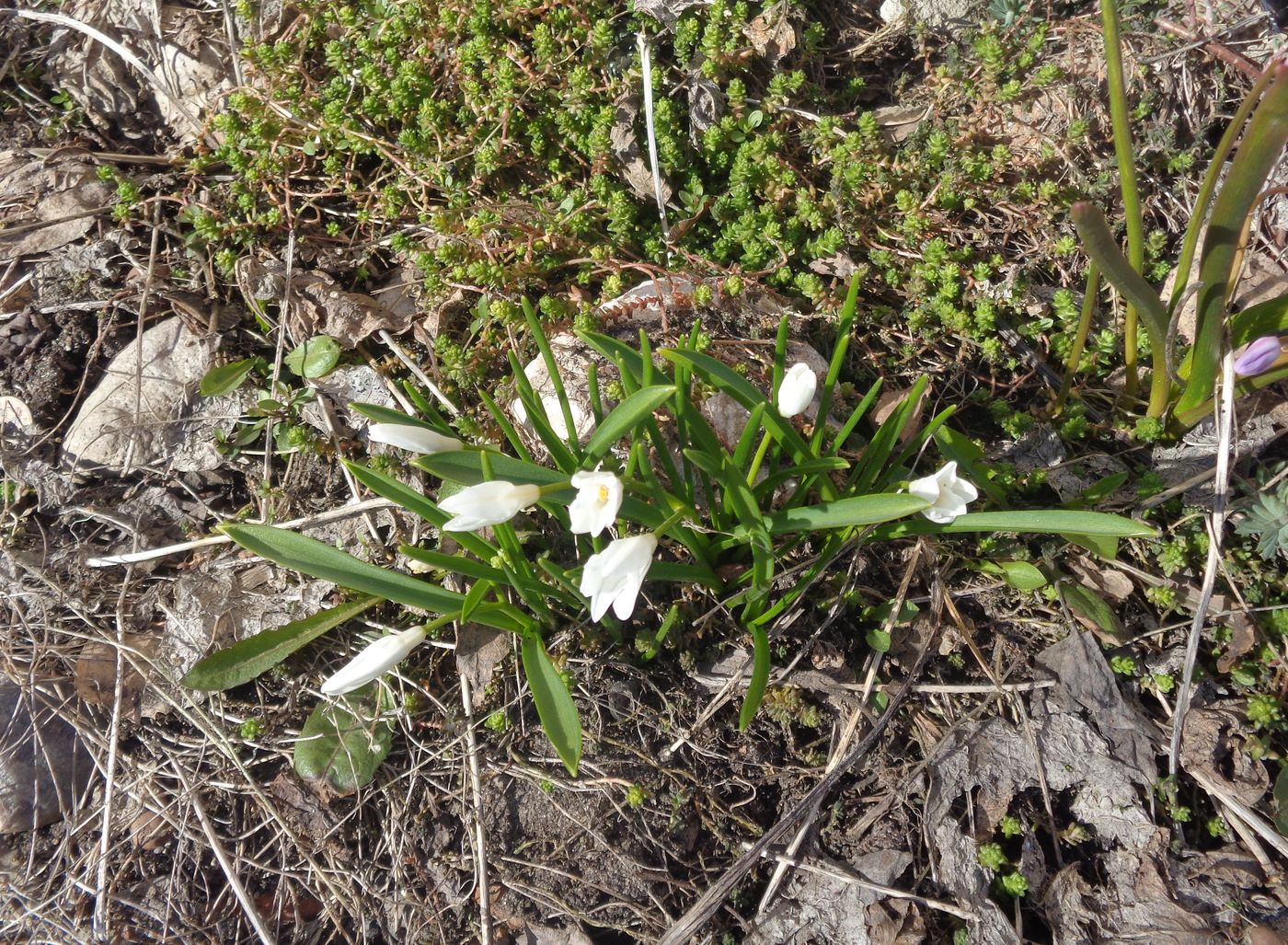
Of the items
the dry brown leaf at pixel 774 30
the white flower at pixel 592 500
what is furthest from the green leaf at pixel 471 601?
the dry brown leaf at pixel 774 30

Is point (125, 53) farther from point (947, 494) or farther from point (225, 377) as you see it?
point (947, 494)

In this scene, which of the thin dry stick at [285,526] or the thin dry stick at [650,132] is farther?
the thin dry stick at [650,132]

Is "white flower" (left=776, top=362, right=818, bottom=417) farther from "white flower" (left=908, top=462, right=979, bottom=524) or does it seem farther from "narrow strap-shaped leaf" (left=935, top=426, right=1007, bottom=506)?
"narrow strap-shaped leaf" (left=935, top=426, right=1007, bottom=506)

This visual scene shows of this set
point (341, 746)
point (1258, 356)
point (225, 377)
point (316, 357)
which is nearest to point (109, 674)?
point (341, 746)

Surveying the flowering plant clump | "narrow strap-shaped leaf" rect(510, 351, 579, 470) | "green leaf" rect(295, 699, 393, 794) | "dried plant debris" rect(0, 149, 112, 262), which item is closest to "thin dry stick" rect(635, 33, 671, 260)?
the flowering plant clump

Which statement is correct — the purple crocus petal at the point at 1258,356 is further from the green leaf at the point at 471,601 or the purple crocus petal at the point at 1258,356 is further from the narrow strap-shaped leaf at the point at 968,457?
the green leaf at the point at 471,601

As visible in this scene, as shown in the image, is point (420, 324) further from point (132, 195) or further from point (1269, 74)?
point (1269, 74)
